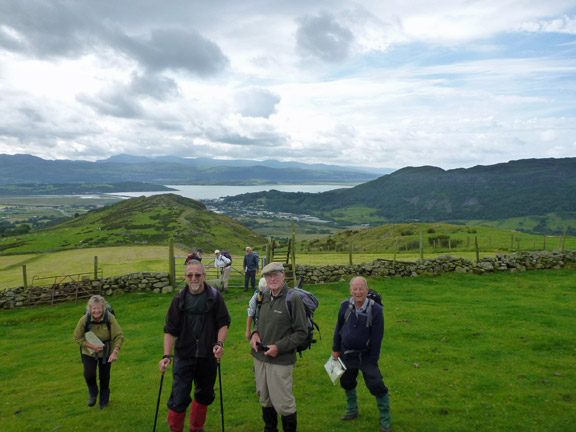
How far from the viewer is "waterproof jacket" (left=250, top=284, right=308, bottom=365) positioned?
5.84 metres

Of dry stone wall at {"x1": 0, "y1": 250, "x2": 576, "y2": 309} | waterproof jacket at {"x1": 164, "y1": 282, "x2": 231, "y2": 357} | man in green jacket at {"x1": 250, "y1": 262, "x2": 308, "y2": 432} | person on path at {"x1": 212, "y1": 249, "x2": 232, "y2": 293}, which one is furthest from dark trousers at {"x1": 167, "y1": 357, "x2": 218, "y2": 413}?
dry stone wall at {"x1": 0, "y1": 250, "x2": 576, "y2": 309}

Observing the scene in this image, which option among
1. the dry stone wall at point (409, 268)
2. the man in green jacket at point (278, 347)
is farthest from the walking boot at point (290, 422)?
the dry stone wall at point (409, 268)

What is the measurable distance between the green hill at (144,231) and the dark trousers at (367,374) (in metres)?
80.7

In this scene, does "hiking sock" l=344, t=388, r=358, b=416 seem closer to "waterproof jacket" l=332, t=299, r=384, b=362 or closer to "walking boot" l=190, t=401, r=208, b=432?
"waterproof jacket" l=332, t=299, r=384, b=362

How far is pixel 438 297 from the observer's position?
1941 cm

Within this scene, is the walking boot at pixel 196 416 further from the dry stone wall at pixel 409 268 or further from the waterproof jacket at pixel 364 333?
the dry stone wall at pixel 409 268

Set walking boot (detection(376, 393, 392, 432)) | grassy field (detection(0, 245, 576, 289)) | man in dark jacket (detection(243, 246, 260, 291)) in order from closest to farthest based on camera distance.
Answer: walking boot (detection(376, 393, 392, 432)), man in dark jacket (detection(243, 246, 260, 291)), grassy field (detection(0, 245, 576, 289))

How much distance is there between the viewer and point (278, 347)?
580cm

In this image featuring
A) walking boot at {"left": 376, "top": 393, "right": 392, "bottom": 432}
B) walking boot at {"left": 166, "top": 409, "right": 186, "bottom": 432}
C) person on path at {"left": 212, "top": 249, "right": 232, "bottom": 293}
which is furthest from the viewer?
person on path at {"left": 212, "top": 249, "right": 232, "bottom": 293}

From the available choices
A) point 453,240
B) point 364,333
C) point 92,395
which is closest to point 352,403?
point 364,333

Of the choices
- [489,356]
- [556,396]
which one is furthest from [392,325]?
[556,396]

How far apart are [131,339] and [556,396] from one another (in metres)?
13.8

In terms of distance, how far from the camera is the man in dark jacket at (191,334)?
6.12 meters

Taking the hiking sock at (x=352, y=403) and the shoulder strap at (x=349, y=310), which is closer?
the shoulder strap at (x=349, y=310)
